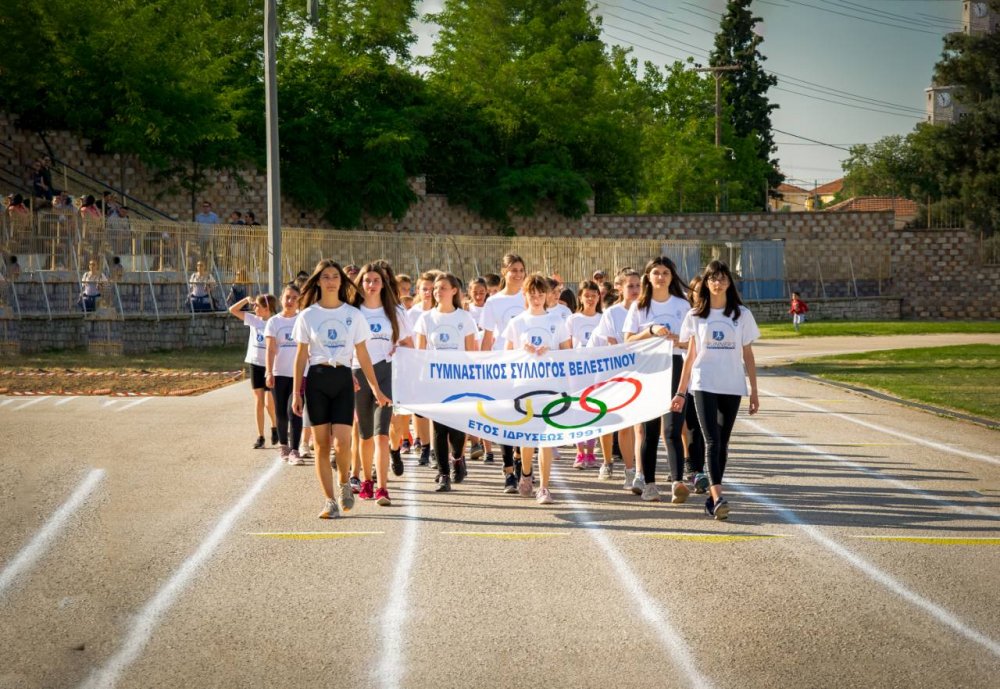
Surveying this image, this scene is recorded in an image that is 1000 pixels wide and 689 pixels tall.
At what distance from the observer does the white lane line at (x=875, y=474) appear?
35.1 ft

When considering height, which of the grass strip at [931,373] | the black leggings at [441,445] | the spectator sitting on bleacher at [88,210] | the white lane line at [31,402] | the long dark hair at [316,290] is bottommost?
the grass strip at [931,373]

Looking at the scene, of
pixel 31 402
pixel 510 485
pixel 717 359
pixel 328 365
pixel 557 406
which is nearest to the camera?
pixel 328 365

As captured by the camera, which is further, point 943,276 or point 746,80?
point 746,80

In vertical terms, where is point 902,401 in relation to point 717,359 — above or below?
below

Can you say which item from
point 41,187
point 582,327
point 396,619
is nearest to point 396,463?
point 582,327

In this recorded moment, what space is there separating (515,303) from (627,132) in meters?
54.3

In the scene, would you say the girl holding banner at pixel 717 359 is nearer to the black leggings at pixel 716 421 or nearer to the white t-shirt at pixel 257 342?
the black leggings at pixel 716 421

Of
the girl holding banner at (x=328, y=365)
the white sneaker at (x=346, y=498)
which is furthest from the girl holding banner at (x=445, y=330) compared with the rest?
the girl holding banner at (x=328, y=365)

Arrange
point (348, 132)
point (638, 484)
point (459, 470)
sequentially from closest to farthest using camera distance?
point (638, 484) → point (459, 470) → point (348, 132)

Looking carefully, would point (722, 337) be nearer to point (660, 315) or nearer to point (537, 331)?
Result: point (660, 315)

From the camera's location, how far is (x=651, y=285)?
37.8 feet

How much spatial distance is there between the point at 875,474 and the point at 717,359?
3.18 meters

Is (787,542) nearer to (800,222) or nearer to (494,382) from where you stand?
(494,382)

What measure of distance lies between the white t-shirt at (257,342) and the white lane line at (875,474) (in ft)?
20.7
